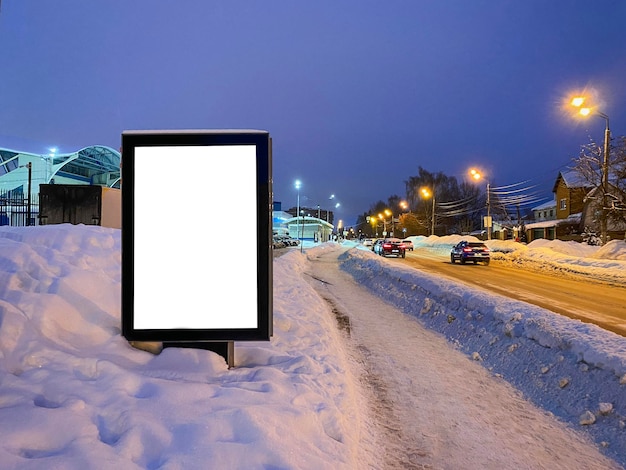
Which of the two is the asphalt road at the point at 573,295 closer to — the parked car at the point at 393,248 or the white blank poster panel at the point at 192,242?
the white blank poster panel at the point at 192,242

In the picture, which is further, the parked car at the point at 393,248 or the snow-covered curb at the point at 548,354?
the parked car at the point at 393,248

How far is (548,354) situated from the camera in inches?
238

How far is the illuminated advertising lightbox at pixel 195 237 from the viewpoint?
4223 mm

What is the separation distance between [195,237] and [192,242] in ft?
0.20

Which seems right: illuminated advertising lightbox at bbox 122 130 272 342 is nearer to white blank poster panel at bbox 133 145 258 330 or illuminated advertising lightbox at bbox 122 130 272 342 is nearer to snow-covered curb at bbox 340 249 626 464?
white blank poster panel at bbox 133 145 258 330

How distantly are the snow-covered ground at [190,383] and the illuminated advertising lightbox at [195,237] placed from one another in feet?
1.53

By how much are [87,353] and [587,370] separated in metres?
5.88

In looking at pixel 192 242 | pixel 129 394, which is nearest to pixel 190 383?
pixel 129 394

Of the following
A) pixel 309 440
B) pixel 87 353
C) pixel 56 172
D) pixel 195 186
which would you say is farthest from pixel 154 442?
pixel 56 172

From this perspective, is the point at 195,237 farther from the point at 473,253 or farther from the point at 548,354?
the point at 473,253

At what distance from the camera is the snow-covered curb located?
4.54 metres

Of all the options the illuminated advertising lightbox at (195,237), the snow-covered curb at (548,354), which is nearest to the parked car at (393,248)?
the snow-covered curb at (548,354)

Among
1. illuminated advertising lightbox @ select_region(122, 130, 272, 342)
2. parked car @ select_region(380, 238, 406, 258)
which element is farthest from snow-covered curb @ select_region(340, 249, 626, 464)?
parked car @ select_region(380, 238, 406, 258)

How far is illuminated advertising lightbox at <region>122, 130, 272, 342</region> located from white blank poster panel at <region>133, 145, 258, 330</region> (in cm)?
1
